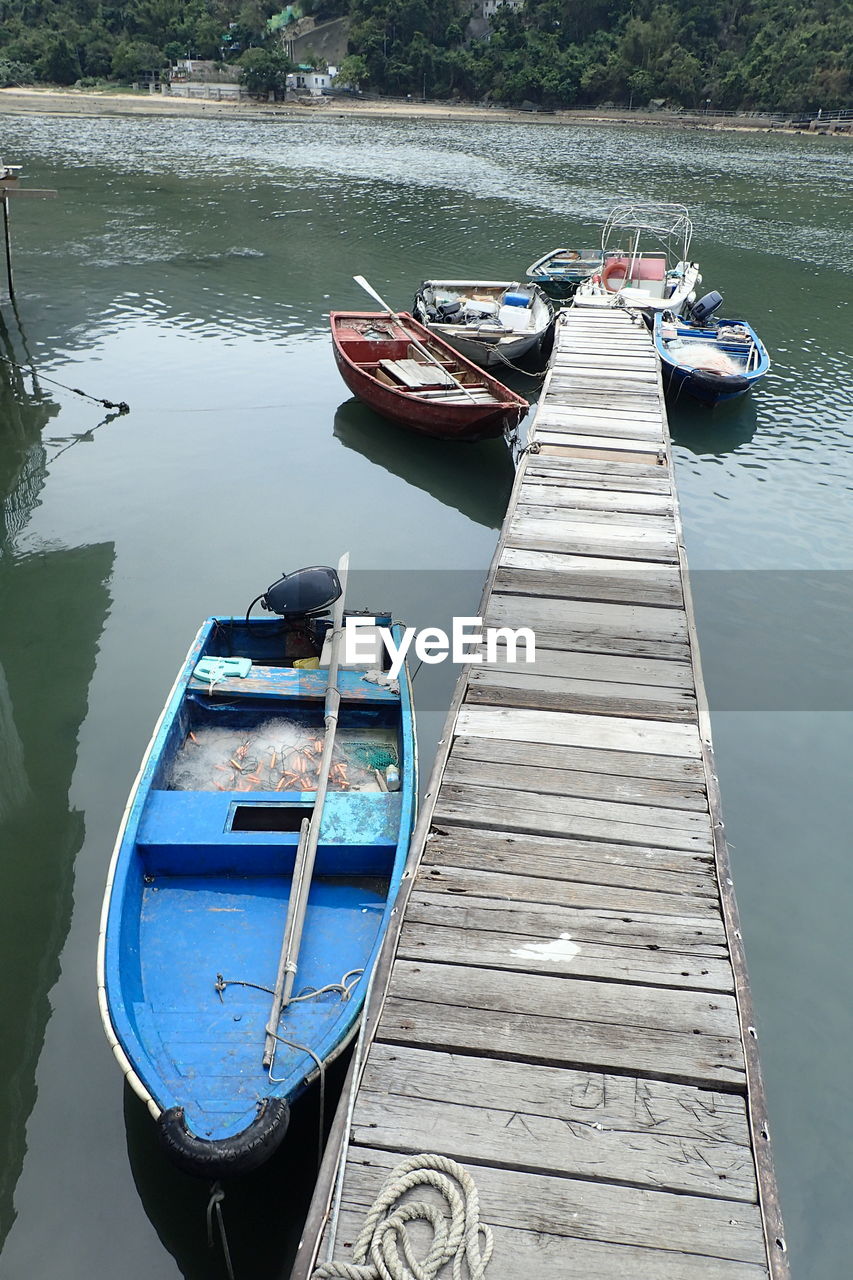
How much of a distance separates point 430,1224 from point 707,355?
17.3m

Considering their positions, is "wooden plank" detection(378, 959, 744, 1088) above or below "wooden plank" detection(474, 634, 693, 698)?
below

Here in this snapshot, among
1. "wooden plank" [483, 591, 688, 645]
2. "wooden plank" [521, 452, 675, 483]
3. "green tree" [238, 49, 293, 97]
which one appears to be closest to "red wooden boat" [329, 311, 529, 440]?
"wooden plank" [521, 452, 675, 483]

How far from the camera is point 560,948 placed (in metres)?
4.49

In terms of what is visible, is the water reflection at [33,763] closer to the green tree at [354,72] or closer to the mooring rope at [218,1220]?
the mooring rope at [218,1220]

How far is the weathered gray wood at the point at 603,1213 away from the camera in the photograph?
324 centimetres

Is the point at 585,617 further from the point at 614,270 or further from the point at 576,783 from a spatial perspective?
the point at 614,270

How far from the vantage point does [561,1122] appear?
366 cm

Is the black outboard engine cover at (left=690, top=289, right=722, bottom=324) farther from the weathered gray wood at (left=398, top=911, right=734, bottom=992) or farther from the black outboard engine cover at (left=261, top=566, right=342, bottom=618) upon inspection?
the weathered gray wood at (left=398, top=911, right=734, bottom=992)

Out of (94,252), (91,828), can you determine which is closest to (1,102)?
(94,252)

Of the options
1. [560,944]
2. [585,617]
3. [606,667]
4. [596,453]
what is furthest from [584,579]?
[560,944]

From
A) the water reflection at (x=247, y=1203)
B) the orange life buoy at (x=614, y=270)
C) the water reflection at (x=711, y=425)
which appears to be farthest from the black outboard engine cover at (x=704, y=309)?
the water reflection at (x=247, y=1203)

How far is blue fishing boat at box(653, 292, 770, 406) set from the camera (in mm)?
15664

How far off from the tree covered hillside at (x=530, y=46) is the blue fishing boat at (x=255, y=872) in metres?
96.4

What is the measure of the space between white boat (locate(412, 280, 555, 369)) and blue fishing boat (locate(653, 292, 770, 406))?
9.48ft
